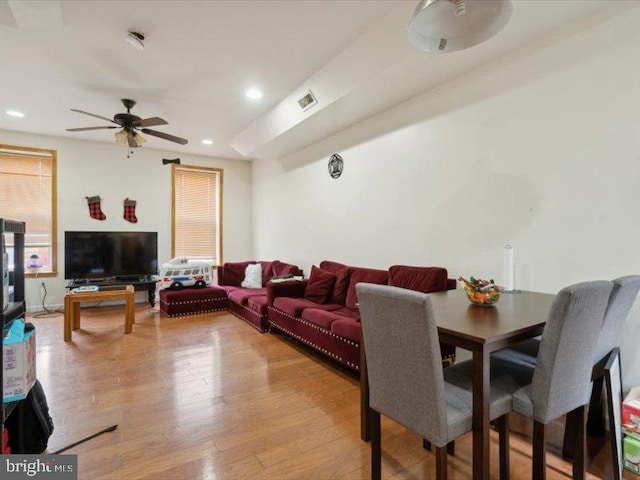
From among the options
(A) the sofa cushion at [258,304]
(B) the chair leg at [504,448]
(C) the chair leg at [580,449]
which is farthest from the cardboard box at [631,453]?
(A) the sofa cushion at [258,304]

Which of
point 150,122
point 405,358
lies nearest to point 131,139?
point 150,122

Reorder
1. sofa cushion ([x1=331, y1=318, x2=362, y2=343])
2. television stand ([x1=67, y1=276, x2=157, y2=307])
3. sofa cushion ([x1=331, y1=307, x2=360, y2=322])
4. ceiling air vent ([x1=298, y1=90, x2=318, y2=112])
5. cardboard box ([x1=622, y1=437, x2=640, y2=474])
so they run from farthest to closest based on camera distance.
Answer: television stand ([x1=67, y1=276, x2=157, y2=307]) → ceiling air vent ([x1=298, y1=90, x2=318, y2=112]) → sofa cushion ([x1=331, y1=307, x2=360, y2=322]) → sofa cushion ([x1=331, y1=318, x2=362, y2=343]) → cardboard box ([x1=622, y1=437, x2=640, y2=474])

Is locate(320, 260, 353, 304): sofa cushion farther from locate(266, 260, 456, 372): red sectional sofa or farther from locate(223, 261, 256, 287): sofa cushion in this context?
locate(223, 261, 256, 287): sofa cushion

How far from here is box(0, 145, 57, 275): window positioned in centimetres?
520

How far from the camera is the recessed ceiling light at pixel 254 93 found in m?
3.81

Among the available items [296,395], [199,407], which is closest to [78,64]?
[199,407]

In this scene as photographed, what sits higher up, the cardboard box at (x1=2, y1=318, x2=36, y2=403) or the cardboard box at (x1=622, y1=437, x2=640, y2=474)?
the cardboard box at (x1=2, y1=318, x2=36, y2=403)

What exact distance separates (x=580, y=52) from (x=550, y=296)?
5.47 feet

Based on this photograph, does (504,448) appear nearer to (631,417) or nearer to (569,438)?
(569,438)

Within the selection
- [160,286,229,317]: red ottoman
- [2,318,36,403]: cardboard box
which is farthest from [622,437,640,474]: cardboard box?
[160,286,229,317]: red ottoman

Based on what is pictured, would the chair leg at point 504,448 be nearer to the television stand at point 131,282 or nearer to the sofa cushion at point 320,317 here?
the sofa cushion at point 320,317

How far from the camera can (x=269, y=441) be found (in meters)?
2.05

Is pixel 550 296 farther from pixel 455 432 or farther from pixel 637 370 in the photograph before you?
pixel 455 432

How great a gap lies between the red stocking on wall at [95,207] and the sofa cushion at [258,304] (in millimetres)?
3254
